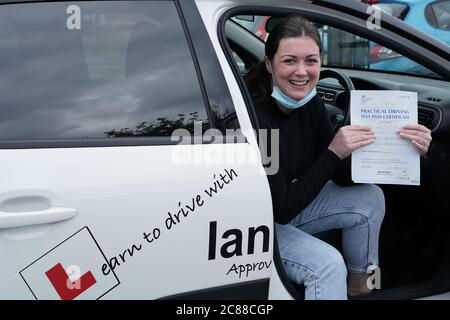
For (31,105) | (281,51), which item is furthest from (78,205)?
(281,51)

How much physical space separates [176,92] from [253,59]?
1.66 metres

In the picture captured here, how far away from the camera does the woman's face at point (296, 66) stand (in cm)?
190

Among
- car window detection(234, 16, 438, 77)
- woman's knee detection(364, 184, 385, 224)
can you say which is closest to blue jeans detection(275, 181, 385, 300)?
woman's knee detection(364, 184, 385, 224)

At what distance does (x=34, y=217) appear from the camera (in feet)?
4.60

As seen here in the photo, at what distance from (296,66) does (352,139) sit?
340 mm

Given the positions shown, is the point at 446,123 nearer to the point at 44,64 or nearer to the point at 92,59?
the point at 92,59

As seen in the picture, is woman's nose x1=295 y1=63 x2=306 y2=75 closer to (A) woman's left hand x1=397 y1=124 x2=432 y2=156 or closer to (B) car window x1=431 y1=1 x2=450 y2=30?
(A) woman's left hand x1=397 y1=124 x2=432 y2=156

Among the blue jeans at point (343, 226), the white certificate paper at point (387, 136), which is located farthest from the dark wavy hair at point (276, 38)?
the blue jeans at point (343, 226)

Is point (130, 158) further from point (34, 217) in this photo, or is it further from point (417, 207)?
point (417, 207)

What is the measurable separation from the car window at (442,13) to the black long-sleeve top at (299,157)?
15.0 feet

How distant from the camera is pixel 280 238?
188cm

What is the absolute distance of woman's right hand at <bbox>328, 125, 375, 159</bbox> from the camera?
5.97 ft

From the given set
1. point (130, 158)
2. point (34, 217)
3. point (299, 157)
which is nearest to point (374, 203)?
point (299, 157)

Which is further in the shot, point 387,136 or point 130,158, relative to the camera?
point 387,136
